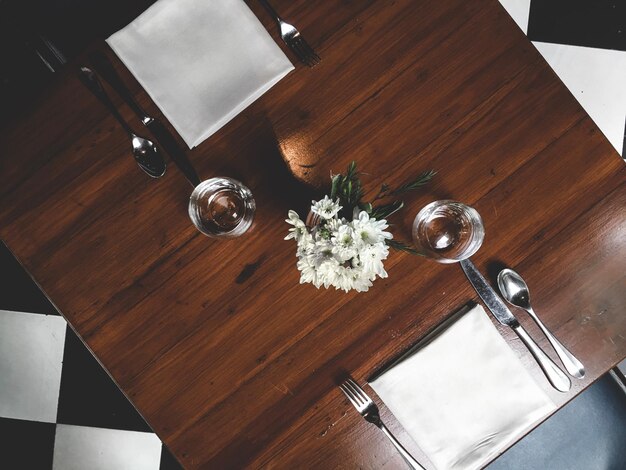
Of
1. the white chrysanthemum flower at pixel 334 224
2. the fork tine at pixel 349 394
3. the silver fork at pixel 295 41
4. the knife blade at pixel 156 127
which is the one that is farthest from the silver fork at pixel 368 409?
the silver fork at pixel 295 41

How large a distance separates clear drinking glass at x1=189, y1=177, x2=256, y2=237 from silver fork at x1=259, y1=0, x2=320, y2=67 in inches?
13.3

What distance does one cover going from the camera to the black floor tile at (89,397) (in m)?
2.07

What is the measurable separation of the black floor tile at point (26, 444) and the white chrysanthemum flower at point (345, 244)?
1.84 metres

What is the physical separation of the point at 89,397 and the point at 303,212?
150cm

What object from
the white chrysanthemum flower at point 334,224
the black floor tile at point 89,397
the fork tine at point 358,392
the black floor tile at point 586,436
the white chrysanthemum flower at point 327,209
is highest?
the white chrysanthemum flower at point 327,209

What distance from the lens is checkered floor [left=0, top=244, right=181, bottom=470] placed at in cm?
207

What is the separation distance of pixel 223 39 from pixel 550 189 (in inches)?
33.6

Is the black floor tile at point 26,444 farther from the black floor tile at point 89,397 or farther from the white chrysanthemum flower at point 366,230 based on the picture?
the white chrysanthemum flower at point 366,230

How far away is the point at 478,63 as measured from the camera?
3.83 ft

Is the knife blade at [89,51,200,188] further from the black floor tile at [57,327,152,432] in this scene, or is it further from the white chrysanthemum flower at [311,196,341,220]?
the black floor tile at [57,327,152,432]

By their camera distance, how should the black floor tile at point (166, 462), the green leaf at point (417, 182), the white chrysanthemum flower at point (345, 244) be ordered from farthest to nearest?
the black floor tile at point (166, 462) < the green leaf at point (417, 182) < the white chrysanthemum flower at point (345, 244)

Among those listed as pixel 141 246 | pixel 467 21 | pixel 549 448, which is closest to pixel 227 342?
pixel 141 246

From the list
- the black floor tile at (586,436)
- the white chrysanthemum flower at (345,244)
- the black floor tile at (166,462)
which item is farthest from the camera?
the black floor tile at (166,462)

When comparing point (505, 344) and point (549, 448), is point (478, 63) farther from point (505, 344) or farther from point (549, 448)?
point (549, 448)
